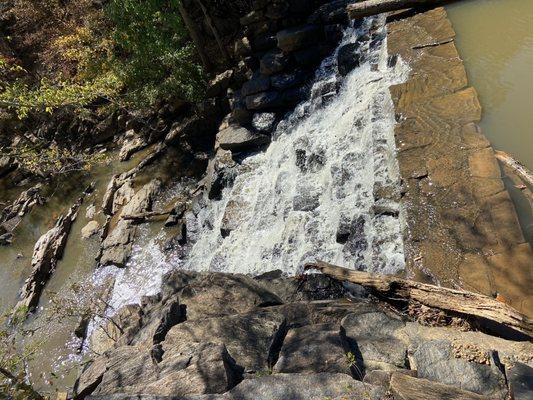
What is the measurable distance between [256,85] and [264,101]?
56 cm

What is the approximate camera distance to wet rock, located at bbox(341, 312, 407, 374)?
11.3ft

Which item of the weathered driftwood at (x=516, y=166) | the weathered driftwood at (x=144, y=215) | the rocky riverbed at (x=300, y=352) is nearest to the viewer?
the rocky riverbed at (x=300, y=352)

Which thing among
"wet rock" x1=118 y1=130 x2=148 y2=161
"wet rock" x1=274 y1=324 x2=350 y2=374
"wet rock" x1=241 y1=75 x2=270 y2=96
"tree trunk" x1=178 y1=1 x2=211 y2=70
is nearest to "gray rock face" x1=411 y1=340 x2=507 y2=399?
"wet rock" x1=274 y1=324 x2=350 y2=374

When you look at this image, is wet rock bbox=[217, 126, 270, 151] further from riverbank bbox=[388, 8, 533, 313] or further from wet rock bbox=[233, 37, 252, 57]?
riverbank bbox=[388, 8, 533, 313]

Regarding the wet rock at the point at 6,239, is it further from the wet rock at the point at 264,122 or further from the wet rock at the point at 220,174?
the wet rock at the point at 264,122

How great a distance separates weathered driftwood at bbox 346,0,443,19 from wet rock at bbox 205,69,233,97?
3.50 meters

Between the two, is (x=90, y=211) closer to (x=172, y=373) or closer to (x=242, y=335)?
(x=242, y=335)

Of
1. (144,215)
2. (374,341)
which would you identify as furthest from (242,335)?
(144,215)

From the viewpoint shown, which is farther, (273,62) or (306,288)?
(273,62)

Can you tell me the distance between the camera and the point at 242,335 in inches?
163

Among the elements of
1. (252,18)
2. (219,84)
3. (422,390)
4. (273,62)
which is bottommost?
(422,390)

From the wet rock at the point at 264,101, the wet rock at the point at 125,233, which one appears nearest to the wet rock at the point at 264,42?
the wet rock at the point at 264,101

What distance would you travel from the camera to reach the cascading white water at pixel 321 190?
18.6ft

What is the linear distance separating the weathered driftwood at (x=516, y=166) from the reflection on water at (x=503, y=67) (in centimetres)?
17
